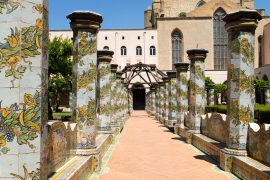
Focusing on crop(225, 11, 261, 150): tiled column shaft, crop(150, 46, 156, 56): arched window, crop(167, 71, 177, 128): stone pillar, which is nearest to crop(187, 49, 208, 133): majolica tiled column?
crop(225, 11, 261, 150): tiled column shaft

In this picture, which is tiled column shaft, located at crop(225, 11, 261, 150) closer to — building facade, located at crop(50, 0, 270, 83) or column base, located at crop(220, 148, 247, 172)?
column base, located at crop(220, 148, 247, 172)

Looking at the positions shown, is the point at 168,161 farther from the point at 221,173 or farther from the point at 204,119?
the point at 204,119

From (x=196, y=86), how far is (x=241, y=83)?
493cm

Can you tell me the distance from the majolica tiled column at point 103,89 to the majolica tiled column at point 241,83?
6.00 metres

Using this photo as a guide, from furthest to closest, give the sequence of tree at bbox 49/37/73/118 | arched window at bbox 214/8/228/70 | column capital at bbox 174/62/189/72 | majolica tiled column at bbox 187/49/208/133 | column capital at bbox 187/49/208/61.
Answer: arched window at bbox 214/8/228/70, tree at bbox 49/37/73/118, column capital at bbox 174/62/189/72, majolica tiled column at bbox 187/49/208/133, column capital at bbox 187/49/208/61

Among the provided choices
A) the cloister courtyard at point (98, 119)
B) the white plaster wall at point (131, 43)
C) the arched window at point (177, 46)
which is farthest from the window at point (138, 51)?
the cloister courtyard at point (98, 119)

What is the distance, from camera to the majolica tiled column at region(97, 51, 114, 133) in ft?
43.1

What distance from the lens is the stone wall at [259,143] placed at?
7.11 m

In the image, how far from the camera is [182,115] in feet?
56.5

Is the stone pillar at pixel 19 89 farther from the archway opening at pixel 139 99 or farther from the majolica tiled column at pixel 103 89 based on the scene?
the archway opening at pixel 139 99

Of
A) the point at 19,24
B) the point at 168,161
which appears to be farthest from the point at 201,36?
the point at 19,24

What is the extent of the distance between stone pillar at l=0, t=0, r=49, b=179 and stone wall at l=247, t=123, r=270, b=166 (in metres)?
5.17

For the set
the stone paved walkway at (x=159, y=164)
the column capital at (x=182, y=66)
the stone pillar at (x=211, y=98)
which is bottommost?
the stone paved walkway at (x=159, y=164)

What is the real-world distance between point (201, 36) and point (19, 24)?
165ft
